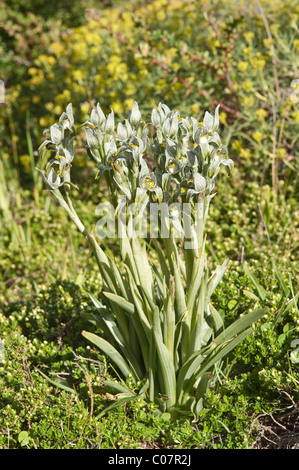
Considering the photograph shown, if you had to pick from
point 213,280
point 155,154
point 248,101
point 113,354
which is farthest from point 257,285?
point 248,101

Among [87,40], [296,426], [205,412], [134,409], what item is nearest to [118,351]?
[134,409]

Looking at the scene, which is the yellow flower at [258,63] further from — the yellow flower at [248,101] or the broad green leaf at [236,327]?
the broad green leaf at [236,327]

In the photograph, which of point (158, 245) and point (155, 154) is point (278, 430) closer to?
point (158, 245)

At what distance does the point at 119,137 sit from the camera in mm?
1789

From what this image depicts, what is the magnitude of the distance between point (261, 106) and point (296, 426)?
256 cm

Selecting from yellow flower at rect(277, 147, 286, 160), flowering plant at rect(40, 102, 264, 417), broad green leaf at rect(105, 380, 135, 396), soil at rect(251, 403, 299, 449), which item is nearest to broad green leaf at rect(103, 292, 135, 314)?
flowering plant at rect(40, 102, 264, 417)

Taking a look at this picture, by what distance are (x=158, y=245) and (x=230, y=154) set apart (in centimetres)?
201

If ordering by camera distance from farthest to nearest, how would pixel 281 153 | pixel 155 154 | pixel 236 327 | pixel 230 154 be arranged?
pixel 230 154 → pixel 281 153 → pixel 236 327 → pixel 155 154

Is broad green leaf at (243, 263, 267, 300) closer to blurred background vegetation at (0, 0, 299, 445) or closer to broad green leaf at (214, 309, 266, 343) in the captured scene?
blurred background vegetation at (0, 0, 299, 445)

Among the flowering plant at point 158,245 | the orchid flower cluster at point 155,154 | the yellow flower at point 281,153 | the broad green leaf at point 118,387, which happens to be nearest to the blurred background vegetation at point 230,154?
the yellow flower at point 281,153

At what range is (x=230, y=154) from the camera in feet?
12.3

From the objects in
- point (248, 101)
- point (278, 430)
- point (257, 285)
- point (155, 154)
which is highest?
point (248, 101)

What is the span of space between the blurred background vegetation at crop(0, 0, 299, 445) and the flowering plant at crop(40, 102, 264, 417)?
258 millimetres

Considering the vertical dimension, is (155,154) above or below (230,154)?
below
